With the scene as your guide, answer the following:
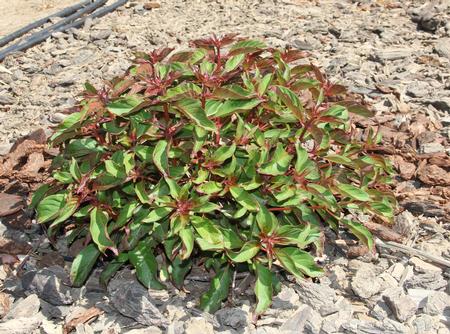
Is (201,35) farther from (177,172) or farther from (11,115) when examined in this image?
(177,172)

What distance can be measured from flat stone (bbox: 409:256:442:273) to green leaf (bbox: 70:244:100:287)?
1.50m

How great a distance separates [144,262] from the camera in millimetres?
2854

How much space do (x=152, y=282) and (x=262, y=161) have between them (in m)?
0.72

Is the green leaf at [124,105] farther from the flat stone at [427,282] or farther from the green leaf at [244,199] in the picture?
the flat stone at [427,282]

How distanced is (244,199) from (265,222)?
0.42 feet

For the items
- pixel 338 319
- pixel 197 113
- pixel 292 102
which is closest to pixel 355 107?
pixel 292 102

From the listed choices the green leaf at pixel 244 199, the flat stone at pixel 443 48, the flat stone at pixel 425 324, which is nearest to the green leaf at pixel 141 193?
the green leaf at pixel 244 199

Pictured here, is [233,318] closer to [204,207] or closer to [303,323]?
[303,323]

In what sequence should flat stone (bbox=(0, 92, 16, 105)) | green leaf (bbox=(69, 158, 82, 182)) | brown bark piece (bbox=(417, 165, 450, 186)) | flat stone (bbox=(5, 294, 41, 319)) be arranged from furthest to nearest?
flat stone (bbox=(0, 92, 16, 105)) < brown bark piece (bbox=(417, 165, 450, 186)) < flat stone (bbox=(5, 294, 41, 319)) < green leaf (bbox=(69, 158, 82, 182))

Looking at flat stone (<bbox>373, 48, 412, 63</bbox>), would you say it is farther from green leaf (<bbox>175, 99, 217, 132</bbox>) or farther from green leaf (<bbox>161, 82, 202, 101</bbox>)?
green leaf (<bbox>175, 99, 217, 132</bbox>)

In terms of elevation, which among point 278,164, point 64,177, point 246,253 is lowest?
point 246,253

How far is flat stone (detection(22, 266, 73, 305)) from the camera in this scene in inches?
118

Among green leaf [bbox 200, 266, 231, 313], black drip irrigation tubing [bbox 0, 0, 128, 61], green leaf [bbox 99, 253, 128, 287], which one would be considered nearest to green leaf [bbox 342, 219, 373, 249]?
green leaf [bbox 200, 266, 231, 313]

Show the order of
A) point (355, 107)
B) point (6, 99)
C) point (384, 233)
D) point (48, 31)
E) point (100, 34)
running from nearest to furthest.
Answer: point (355, 107) < point (384, 233) < point (6, 99) < point (100, 34) < point (48, 31)
